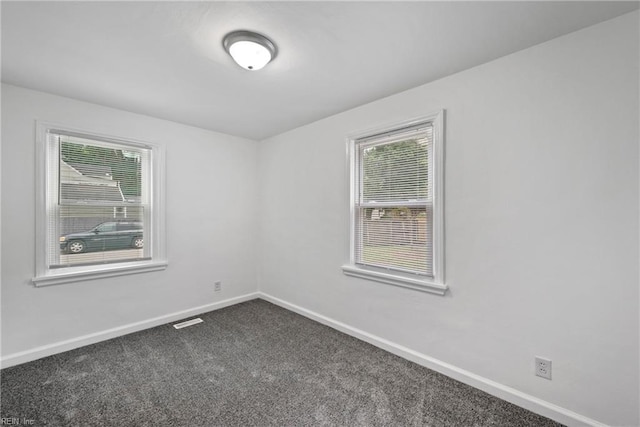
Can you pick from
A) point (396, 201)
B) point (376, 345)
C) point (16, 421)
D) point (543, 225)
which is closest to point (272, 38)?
point (396, 201)

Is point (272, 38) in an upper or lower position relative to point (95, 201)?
upper

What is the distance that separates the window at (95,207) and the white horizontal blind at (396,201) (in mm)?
2308

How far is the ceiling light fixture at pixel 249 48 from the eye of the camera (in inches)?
67.7

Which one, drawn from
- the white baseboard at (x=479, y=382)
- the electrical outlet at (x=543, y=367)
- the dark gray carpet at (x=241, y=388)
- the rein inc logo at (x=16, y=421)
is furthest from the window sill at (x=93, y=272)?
the electrical outlet at (x=543, y=367)

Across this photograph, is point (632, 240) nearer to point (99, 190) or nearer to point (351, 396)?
point (351, 396)

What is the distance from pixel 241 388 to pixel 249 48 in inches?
92.8

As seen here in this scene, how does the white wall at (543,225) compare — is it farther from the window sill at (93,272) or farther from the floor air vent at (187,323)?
the window sill at (93,272)

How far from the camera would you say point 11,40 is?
1.78 metres

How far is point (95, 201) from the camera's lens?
288 centimetres

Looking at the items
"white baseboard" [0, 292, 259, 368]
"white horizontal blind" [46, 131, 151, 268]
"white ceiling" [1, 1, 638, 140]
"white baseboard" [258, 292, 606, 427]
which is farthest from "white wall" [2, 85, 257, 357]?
"white baseboard" [258, 292, 606, 427]

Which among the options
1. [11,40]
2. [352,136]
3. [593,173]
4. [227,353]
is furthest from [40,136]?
[593,173]

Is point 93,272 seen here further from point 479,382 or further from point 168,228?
point 479,382

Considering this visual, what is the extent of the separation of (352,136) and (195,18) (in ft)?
5.66

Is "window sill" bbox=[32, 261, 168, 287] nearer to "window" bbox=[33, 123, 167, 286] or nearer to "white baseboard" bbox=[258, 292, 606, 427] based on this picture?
"window" bbox=[33, 123, 167, 286]
